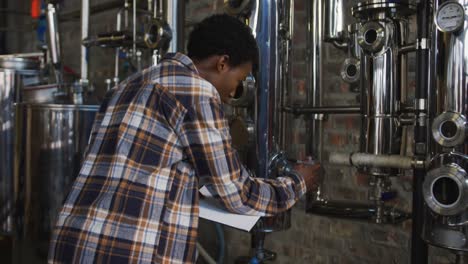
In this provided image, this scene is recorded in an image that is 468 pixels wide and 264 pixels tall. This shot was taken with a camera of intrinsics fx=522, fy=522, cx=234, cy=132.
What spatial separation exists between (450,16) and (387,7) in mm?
156

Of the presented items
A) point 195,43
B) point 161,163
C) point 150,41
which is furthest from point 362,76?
point 150,41

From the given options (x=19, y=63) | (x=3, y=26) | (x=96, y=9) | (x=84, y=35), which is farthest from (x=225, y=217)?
(x=3, y=26)

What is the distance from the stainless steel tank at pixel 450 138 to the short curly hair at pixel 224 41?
1.23 ft

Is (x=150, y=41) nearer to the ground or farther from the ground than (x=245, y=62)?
farther from the ground

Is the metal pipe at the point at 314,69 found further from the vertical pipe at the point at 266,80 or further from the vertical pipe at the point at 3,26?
the vertical pipe at the point at 3,26

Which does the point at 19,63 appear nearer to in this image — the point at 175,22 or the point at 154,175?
the point at 175,22

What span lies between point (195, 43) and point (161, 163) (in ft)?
0.92

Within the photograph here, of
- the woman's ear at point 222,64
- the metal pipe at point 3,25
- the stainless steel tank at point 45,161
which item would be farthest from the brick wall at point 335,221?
the metal pipe at point 3,25

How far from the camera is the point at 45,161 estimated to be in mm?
1854

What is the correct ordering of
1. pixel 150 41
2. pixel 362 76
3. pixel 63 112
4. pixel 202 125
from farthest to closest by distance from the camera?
pixel 63 112 < pixel 150 41 < pixel 362 76 < pixel 202 125

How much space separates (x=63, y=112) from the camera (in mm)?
1829

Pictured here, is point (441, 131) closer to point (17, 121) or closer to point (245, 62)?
point (245, 62)

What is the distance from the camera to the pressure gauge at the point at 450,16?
3.19 feet

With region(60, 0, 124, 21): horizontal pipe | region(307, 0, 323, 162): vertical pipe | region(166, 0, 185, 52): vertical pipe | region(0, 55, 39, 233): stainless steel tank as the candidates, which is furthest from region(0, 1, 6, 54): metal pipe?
region(307, 0, 323, 162): vertical pipe
